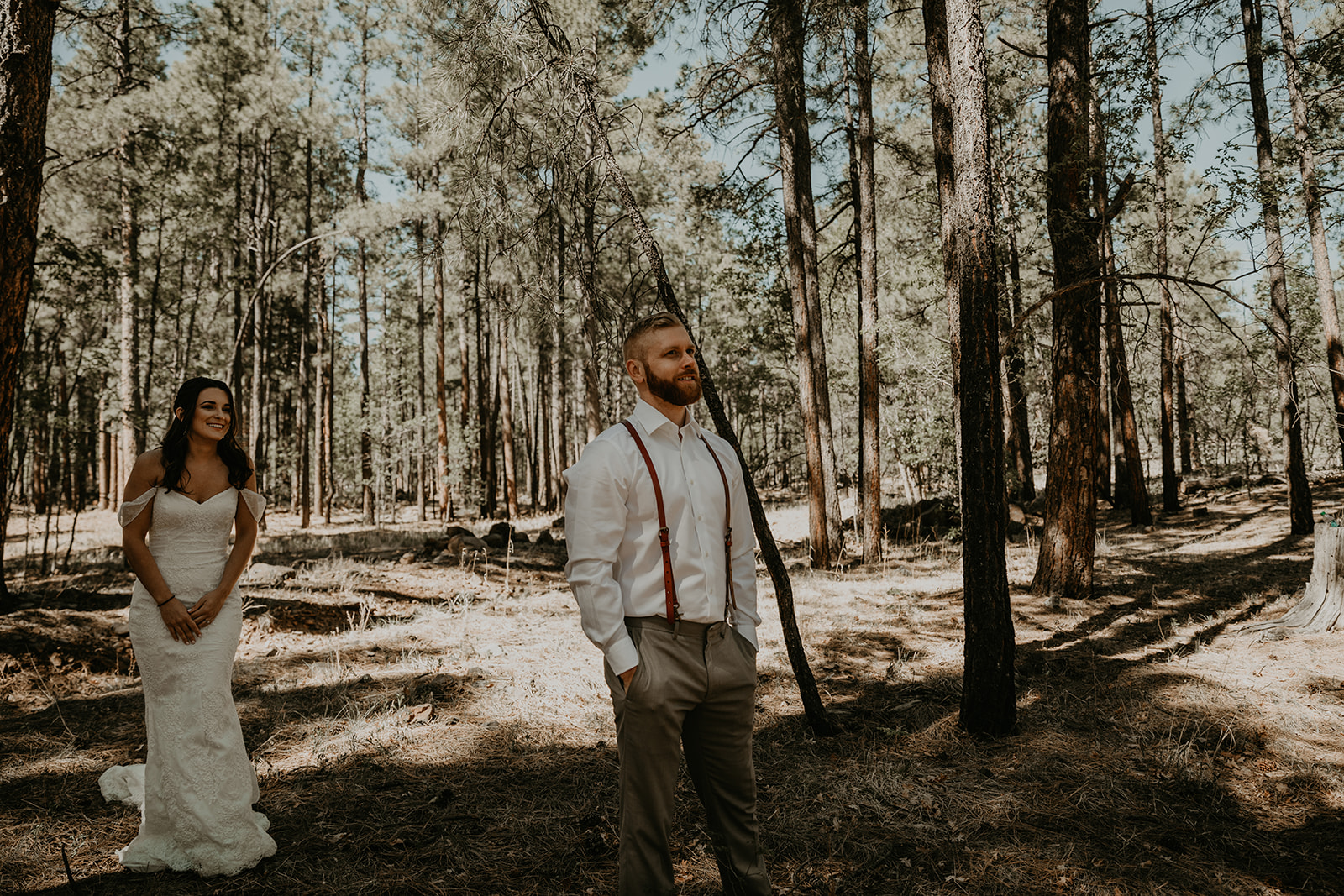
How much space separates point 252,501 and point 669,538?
7.68 ft

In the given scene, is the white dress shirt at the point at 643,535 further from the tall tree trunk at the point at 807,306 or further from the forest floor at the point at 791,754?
the tall tree trunk at the point at 807,306

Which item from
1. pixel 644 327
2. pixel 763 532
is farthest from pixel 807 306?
pixel 644 327

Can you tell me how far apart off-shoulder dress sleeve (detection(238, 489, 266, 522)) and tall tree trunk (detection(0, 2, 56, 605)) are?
230 centimetres

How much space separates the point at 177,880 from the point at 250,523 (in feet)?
5.10

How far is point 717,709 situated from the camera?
2.34m

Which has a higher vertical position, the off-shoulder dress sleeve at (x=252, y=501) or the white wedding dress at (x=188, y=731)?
the off-shoulder dress sleeve at (x=252, y=501)

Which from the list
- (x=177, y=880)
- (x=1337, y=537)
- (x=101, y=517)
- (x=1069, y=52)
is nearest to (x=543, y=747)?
(x=177, y=880)

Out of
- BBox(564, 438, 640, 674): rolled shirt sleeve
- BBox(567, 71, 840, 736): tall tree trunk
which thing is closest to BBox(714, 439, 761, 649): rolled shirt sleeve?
BBox(564, 438, 640, 674): rolled shirt sleeve

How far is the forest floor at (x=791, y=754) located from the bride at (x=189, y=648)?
7.1 inches

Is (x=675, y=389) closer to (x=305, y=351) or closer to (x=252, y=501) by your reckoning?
(x=252, y=501)

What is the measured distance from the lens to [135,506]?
10.3 ft

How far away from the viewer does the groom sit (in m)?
2.20

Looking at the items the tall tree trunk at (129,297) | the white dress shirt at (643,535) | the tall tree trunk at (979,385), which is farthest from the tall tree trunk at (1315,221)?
the tall tree trunk at (129,297)

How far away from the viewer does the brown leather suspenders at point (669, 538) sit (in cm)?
226
